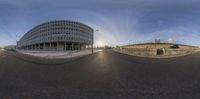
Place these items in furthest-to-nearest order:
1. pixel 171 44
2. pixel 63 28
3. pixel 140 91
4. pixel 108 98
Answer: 1. pixel 63 28
2. pixel 171 44
3. pixel 140 91
4. pixel 108 98

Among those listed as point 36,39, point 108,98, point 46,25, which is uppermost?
point 46,25

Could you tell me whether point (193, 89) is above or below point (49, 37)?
below

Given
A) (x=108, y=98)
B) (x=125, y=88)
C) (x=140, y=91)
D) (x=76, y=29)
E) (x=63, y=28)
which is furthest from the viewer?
(x=76, y=29)

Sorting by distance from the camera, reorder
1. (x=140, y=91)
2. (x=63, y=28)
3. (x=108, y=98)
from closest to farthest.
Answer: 1. (x=108, y=98)
2. (x=140, y=91)
3. (x=63, y=28)

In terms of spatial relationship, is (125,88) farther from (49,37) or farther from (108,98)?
(49,37)

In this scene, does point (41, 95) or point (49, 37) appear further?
point (49, 37)

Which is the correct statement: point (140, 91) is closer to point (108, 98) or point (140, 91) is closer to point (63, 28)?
point (108, 98)

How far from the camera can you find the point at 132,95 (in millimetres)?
6508

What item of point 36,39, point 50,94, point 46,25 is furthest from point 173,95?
point 36,39

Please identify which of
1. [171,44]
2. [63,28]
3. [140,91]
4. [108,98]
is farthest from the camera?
[63,28]

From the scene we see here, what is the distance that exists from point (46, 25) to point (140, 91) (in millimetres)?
93933

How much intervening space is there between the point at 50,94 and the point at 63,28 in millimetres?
85936

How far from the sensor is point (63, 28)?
89.5 m

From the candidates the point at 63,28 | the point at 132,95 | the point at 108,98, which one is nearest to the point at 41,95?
the point at 108,98
